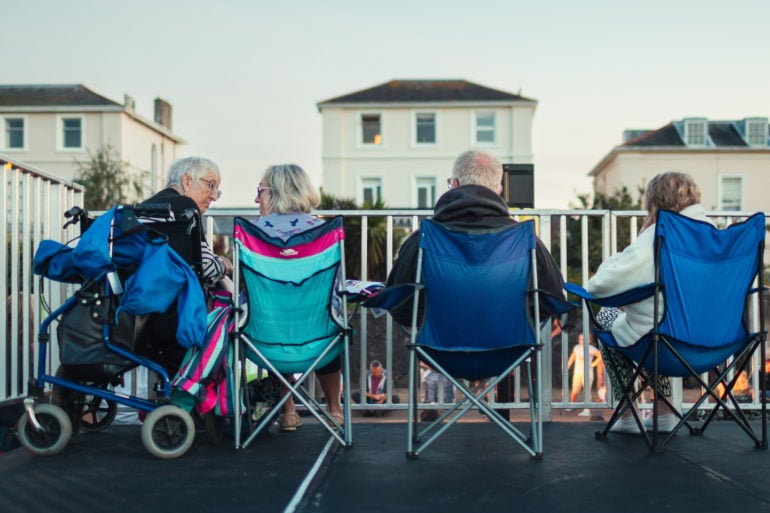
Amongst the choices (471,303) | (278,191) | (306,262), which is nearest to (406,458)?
(471,303)

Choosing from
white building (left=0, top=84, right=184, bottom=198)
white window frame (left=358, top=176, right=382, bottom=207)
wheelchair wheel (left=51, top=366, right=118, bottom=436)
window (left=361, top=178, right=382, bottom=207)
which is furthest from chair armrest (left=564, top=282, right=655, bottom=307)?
white building (left=0, top=84, right=184, bottom=198)

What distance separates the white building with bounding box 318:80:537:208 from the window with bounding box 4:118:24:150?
13.9 meters

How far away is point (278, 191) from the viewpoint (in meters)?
4.21

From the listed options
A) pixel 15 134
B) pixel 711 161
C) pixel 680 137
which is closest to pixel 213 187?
pixel 15 134

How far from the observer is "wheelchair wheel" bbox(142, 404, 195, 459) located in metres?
3.55

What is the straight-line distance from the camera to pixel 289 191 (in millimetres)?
4203

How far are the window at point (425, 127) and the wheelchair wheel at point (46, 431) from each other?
37.8m

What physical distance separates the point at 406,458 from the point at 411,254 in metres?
0.89

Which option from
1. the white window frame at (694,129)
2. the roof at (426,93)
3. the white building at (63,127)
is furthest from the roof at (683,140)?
the white building at (63,127)

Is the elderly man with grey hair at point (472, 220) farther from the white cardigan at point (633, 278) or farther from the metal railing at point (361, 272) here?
the metal railing at point (361, 272)

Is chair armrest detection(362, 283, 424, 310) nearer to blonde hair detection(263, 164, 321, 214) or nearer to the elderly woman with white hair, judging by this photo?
blonde hair detection(263, 164, 321, 214)

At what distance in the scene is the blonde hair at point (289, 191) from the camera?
13.7 ft

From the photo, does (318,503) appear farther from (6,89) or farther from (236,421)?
(6,89)

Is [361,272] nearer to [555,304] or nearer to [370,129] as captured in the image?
[555,304]
